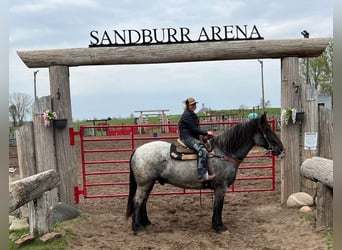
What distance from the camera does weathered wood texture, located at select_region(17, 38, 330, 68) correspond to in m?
5.95

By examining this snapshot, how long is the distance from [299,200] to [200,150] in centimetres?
217

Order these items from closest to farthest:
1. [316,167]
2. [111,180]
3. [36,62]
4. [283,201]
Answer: [316,167]
[36,62]
[283,201]
[111,180]

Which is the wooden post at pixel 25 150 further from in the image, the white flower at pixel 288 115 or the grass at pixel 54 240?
the white flower at pixel 288 115

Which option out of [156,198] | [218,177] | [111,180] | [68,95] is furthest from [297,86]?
[111,180]

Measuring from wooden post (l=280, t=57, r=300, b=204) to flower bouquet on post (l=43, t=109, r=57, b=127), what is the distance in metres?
3.86

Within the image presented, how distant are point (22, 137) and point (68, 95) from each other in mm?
991

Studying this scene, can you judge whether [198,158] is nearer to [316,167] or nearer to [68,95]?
[316,167]

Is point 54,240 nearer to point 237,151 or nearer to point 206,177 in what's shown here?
point 206,177

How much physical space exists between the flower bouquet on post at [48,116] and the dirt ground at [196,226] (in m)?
1.60

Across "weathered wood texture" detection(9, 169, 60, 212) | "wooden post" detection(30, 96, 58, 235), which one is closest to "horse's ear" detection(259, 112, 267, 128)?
"weathered wood texture" detection(9, 169, 60, 212)

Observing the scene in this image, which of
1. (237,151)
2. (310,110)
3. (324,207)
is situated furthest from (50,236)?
(310,110)

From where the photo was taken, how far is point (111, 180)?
29.2 ft

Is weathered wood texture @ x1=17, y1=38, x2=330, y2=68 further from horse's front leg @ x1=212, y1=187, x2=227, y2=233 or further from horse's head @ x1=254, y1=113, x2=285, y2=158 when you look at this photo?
horse's front leg @ x1=212, y1=187, x2=227, y2=233

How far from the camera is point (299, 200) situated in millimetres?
6059
